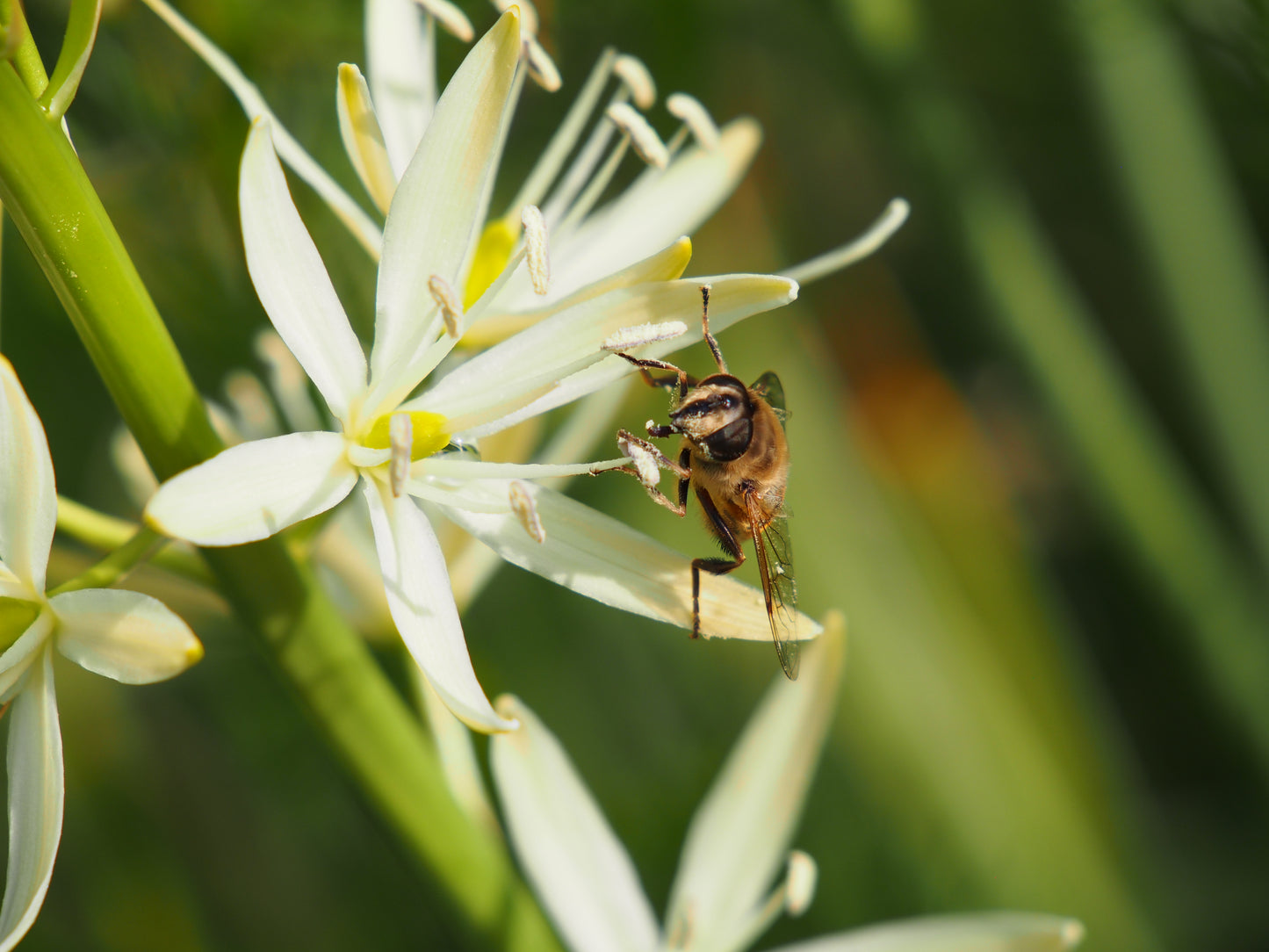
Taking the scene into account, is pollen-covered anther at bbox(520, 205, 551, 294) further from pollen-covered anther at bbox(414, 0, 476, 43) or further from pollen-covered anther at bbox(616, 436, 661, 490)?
pollen-covered anther at bbox(414, 0, 476, 43)

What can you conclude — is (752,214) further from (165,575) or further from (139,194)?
(165,575)

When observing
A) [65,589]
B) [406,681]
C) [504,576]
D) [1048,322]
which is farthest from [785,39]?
[65,589]

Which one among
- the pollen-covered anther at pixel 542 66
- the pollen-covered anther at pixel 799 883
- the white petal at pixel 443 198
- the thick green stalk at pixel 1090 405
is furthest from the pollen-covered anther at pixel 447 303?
the thick green stalk at pixel 1090 405

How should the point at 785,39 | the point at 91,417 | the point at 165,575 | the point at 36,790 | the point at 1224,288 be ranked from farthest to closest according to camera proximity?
the point at 785,39
the point at 91,417
the point at 1224,288
the point at 165,575
the point at 36,790

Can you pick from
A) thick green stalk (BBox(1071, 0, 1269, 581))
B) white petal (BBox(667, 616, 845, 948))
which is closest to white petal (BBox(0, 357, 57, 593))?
white petal (BBox(667, 616, 845, 948))

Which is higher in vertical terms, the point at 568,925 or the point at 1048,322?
the point at 1048,322

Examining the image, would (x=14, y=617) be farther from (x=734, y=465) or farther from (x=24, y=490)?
(x=734, y=465)

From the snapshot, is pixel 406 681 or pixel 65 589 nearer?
pixel 65 589
